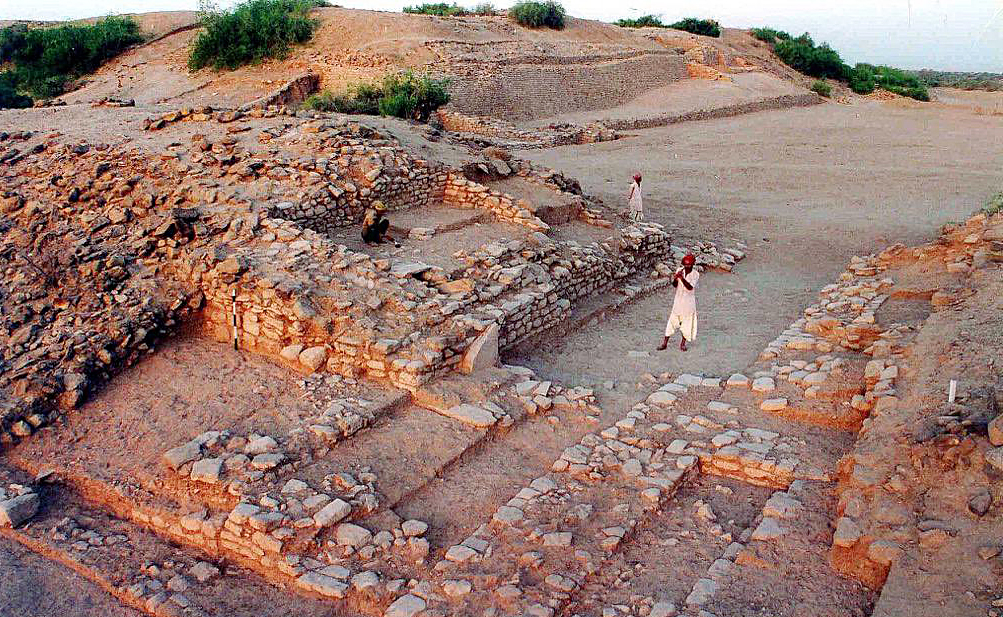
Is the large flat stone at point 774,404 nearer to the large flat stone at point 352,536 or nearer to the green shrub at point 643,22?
the large flat stone at point 352,536

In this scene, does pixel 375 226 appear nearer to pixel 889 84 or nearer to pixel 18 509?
pixel 18 509

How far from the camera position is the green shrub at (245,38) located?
25547 millimetres

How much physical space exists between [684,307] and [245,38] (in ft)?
75.4

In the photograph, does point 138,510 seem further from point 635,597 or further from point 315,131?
point 315,131

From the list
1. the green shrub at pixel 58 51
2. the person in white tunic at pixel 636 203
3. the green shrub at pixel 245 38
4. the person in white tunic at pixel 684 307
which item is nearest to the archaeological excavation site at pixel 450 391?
the person in white tunic at pixel 636 203

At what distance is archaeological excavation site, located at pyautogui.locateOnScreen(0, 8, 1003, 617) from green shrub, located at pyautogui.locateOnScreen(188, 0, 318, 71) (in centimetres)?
1334

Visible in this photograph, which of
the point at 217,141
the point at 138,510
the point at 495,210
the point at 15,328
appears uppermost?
the point at 217,141

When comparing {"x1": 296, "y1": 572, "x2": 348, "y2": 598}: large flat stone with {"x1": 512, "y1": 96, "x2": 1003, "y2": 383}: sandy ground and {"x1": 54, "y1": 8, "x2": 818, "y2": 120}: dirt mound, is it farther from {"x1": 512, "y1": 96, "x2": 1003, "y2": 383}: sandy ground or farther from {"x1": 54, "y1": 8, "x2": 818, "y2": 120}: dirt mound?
{"x1": 54, "y1": 8, "x2": 818, "y2": 120}: dirt mound

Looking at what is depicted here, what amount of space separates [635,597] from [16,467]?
4791mm

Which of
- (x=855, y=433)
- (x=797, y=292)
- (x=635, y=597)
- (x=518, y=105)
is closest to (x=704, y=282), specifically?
(x=797, y=292)

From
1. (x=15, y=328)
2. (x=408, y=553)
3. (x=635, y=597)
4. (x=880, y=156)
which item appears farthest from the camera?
(x=880, y=156)

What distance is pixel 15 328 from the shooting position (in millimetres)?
7043

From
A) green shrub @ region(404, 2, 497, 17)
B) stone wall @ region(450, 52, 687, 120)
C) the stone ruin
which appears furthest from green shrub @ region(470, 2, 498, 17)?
the stone ruin

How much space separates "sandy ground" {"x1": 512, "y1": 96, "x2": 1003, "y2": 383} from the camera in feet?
26.7
